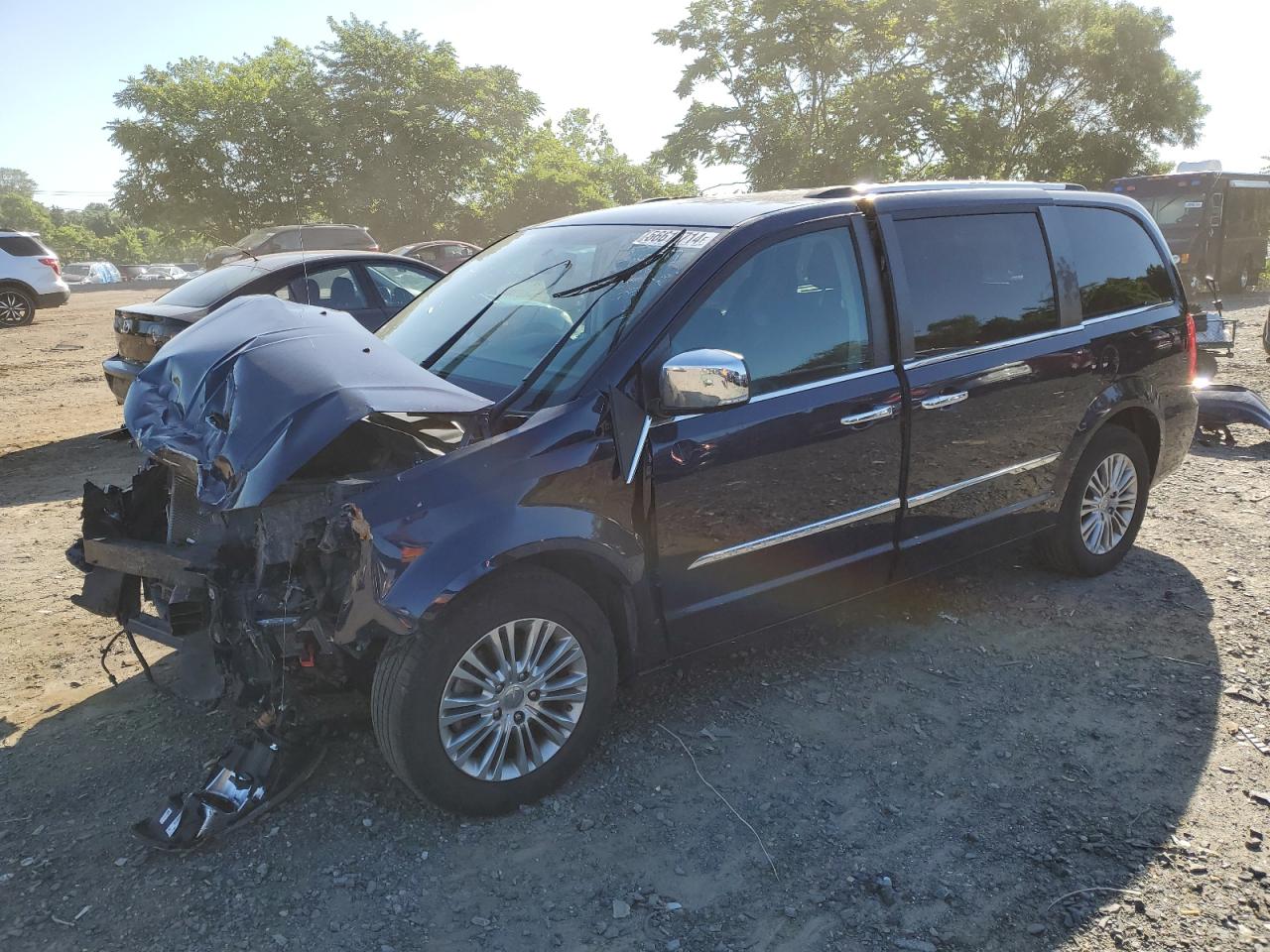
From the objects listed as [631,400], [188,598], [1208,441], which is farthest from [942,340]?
[1208,441]

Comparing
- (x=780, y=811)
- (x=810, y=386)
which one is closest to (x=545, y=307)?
(x=810, y=386)

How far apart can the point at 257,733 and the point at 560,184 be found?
113ft

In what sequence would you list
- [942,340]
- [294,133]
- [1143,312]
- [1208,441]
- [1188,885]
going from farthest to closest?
[294,133], [1208,441], [1143,312], [942,340], [1188,885]

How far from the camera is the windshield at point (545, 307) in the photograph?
320cm

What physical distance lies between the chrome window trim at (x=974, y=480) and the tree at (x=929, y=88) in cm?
2239

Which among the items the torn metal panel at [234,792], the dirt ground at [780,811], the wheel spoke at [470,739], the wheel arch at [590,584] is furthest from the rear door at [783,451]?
the torn metal panel at [234,792]

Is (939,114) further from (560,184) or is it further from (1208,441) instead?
(1208,441)

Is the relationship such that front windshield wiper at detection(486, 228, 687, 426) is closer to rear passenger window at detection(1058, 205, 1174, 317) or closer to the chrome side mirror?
the chrome side mirror

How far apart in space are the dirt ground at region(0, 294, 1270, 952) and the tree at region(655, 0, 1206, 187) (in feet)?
75.6

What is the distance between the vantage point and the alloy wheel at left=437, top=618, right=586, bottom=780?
2.83 m

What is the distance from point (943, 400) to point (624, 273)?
143 centimetres

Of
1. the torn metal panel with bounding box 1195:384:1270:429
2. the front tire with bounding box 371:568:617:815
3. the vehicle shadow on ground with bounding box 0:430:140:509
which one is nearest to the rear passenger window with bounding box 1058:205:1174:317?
the torn metal panel with bounding box 1195:384:1270:429

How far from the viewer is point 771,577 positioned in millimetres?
3496

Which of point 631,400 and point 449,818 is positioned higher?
point 631,400
